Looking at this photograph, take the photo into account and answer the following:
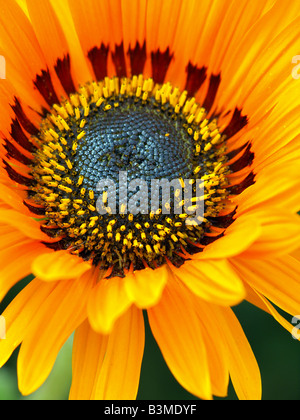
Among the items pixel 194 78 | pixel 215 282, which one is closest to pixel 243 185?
pixel 194 78

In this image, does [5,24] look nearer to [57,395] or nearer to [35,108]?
[35,108]

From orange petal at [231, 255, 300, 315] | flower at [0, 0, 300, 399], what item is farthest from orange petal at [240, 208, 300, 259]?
orange petal at [231, 255, 300, 315]

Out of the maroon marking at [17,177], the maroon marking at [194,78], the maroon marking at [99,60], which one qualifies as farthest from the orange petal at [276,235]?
the maroon marking at [99,60]

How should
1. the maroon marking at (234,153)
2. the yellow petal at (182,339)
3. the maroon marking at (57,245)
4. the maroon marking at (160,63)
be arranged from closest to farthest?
the yellow petal at (182,339) → the maroon marking at (57,245) → the maroon marking at (234,153) → the maroon marking at (160,63)

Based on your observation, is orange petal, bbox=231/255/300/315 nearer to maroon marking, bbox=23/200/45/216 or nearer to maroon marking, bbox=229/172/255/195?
→ maroon marking, bbox=229/172/255/195

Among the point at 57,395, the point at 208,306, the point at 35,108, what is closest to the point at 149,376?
the point at 57,395

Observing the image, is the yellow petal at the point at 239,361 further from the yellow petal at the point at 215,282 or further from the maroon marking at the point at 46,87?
the maroon marking at the point at 46,87
